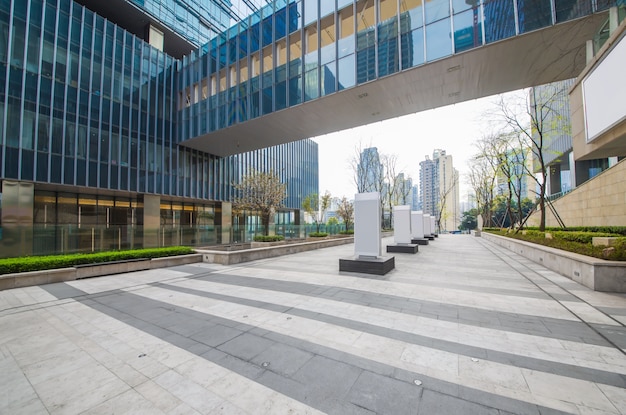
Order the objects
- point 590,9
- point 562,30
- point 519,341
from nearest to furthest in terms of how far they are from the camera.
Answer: point 519,341, point 590,9, point 562,30

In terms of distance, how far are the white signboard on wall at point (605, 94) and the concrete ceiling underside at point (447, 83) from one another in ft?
7.45

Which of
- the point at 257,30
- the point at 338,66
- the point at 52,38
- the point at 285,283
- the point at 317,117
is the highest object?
the point at 257,30

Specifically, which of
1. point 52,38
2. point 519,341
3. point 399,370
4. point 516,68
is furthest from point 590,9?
point 52,38

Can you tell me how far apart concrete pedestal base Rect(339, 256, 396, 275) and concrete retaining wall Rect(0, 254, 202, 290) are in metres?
8.28

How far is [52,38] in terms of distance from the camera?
61.5ft

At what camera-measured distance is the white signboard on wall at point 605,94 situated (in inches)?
316

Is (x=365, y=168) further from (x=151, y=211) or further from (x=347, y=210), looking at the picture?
(x=151, y=211)

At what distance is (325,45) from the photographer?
58.9ft

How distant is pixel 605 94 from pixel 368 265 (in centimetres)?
992

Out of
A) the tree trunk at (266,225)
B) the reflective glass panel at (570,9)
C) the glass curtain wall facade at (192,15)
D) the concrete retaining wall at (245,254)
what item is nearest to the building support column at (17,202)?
the concrete retaining wall at (245,254)

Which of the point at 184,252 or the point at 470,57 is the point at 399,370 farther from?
the point at 470,57

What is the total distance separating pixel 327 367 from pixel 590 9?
56.1ft

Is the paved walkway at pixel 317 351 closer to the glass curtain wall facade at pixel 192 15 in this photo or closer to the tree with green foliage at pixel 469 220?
the glass curtain wall facade at pixel 192 15

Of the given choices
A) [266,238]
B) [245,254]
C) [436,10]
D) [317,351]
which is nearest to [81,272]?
[245,254]
